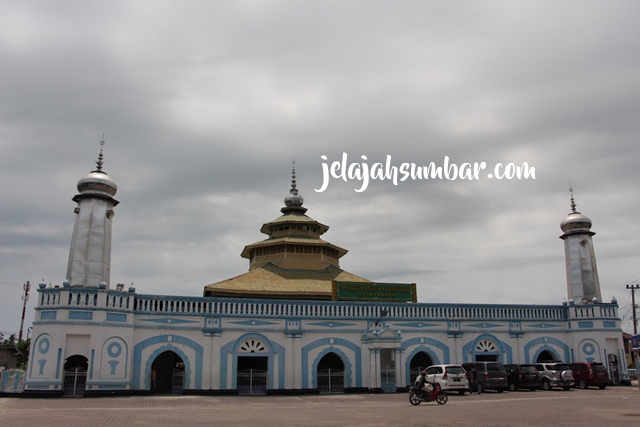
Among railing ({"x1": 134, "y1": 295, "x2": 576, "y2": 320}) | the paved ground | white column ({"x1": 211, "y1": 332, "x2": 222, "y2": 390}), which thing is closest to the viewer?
the paved ground

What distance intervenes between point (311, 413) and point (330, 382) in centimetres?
1297

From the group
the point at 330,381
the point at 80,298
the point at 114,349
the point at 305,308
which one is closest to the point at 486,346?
the point at 330,381

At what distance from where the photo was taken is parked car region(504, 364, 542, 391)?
106 ft

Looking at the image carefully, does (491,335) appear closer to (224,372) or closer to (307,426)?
(224,372)

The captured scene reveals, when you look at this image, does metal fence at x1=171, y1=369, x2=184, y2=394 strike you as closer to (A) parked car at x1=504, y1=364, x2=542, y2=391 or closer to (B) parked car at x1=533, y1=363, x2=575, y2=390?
(A) parked car at x1=504, y1=364, x2=542, y2=391

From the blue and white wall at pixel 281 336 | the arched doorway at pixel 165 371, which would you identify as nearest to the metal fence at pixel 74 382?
the blue and white wall at pixel 281 336

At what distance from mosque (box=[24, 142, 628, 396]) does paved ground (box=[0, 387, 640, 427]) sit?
3.19 meters

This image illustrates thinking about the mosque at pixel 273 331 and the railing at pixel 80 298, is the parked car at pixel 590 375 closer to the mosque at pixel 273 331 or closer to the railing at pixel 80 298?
the mosque at pixel 273 331

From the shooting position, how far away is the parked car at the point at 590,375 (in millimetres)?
33219

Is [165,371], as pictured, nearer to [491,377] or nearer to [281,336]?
[281,336]

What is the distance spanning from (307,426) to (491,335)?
23.6 meters

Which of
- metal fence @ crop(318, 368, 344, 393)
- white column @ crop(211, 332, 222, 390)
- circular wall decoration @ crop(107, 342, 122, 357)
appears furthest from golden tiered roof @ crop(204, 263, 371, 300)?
circular wall decoration @ crop(107, 342, 122, 357)

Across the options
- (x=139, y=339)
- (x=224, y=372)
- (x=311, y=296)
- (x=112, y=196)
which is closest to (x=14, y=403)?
(x=139, y=339)

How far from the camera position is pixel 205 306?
31703 mm
